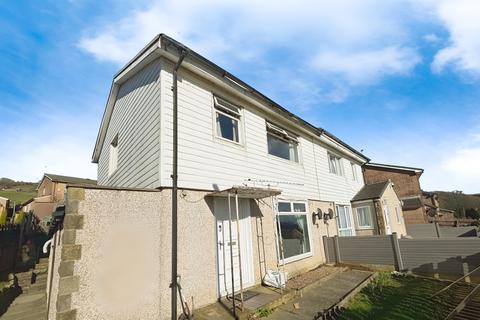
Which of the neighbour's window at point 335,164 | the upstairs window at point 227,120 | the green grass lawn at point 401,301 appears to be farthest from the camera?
the neighbour's window at point 335,164

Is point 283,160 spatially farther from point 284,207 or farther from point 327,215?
point 327,215

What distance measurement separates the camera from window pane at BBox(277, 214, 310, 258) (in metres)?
8.70

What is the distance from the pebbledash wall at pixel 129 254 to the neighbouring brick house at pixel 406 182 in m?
20.7

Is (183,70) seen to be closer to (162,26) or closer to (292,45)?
(162,26)

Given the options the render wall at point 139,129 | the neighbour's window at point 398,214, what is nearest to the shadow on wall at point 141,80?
the render wall at point 139,129

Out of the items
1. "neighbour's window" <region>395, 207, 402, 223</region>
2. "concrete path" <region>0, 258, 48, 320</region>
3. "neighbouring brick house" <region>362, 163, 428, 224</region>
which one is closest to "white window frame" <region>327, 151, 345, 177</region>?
"neighbour's window" <region>395, 207, 402, 223</region>

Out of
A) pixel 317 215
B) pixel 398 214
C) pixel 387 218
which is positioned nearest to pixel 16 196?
pixel 317 215

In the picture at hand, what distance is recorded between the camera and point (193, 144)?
641cm

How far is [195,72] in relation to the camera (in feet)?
22.5

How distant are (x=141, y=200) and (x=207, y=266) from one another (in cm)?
224

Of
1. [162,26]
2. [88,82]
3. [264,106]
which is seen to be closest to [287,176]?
[264,106]

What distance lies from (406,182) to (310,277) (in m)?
20.7

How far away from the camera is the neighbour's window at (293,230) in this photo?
28.3 ft

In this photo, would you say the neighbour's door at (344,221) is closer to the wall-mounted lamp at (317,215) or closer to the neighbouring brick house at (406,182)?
the wall-mounted lamp at (317,215)
